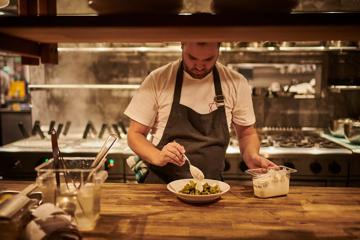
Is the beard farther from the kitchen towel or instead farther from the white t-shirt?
the kitchen towel

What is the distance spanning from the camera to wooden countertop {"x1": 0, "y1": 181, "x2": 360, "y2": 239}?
121 centimetres

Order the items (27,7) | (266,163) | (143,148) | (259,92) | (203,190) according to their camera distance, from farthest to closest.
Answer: (259,92) < (143,148) < (266,163) < (203,190) < (27,7)

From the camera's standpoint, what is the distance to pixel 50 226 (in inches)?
41.6

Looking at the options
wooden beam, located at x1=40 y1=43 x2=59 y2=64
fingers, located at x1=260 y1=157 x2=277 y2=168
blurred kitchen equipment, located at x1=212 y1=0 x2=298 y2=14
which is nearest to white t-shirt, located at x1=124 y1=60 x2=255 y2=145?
fingers, located at x1=260 y1=157 x2=277 y2=168

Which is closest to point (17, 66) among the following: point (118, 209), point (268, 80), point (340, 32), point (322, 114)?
point (268, 80)

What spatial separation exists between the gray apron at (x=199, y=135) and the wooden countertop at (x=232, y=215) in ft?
1.17

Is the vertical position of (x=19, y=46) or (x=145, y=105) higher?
(x=19, y=46)

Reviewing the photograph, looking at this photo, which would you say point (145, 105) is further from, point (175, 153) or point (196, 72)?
point (175, 153)

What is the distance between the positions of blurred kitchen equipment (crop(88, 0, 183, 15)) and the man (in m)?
0.88

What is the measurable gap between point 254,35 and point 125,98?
270 centimetres

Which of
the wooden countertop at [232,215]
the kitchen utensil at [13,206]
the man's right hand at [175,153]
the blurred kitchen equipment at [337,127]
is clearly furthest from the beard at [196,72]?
the blurred kitchen equipment at [337,127]

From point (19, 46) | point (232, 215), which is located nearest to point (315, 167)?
point (232, 215)

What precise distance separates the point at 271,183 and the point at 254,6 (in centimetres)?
81

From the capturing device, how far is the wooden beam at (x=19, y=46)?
1.19m
